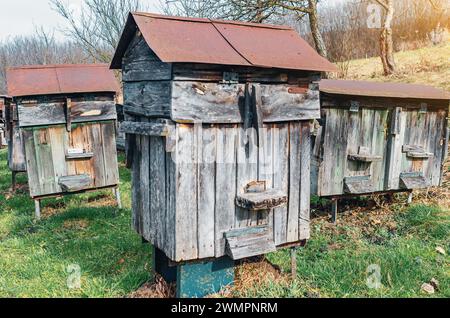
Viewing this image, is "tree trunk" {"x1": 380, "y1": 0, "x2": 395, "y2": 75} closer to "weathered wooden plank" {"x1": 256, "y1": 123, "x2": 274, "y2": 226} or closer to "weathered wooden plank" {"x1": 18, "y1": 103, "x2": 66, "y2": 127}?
"weathered wooden plank" {"x1": 18, "y1": 103, "x2": 66, "y2": 127}

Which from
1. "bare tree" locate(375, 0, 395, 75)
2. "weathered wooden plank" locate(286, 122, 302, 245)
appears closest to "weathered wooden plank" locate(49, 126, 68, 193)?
"weathered wooden plank" locate(286, 122, 302, 245)

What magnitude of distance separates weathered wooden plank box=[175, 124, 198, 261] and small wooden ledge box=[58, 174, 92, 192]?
408 centimetres

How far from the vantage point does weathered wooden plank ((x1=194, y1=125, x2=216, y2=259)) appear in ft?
11.2

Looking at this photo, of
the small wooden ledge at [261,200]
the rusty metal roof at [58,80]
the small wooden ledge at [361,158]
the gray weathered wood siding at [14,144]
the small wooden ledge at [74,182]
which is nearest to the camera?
the small wooden ledge at [261,200]

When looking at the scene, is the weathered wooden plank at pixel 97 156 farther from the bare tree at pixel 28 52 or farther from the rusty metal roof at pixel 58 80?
the bare tree at pixel 28 52

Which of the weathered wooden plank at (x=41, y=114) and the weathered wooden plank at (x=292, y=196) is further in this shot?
the weathered wooden plank at (x=41, y=114)

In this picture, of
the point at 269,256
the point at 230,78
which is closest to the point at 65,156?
the point at 269,256

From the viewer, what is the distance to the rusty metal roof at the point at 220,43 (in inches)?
128

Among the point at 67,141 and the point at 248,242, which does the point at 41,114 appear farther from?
the point at 248,242

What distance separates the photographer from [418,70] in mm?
15000

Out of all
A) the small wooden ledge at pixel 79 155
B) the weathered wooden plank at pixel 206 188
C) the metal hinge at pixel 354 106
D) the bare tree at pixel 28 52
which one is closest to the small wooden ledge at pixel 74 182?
the small wooden ledge at pixel 79 155

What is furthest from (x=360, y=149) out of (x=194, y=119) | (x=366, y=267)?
(x=194, y=119)

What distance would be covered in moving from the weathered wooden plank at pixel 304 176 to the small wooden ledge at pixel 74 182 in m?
4.39
